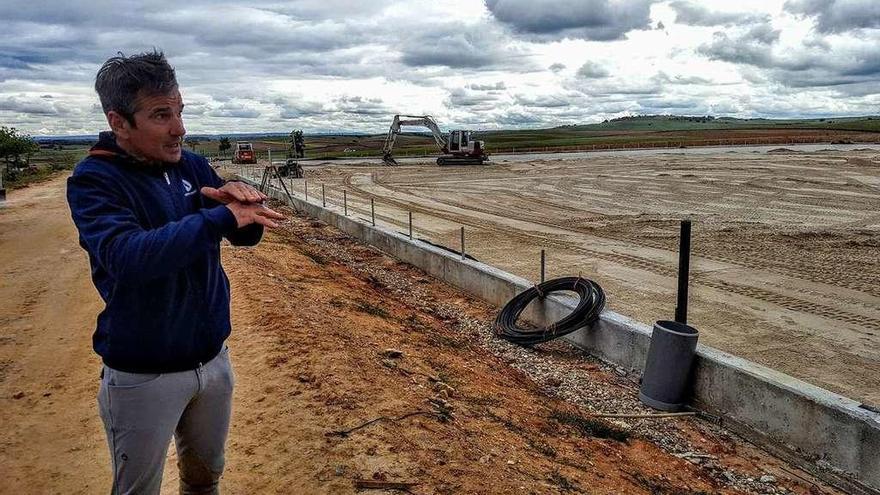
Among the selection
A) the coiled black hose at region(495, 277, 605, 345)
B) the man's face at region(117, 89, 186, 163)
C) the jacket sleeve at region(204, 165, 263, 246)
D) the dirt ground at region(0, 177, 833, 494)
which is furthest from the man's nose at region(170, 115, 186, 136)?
the coiled black hose at region(495, 277, 605, 345)

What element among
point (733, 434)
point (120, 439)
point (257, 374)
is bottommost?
point (733, 434)

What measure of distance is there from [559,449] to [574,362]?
266 centimetres

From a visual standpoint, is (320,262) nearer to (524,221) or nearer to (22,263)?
(22,263)

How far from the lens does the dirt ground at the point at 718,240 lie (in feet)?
25.5

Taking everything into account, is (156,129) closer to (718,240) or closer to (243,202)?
(243,202)

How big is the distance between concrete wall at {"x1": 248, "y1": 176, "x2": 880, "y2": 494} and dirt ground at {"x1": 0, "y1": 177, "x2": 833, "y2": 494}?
200 mm

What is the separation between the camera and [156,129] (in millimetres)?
2109

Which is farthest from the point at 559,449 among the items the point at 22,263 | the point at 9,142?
the point at 9,142

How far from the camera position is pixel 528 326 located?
8492mm

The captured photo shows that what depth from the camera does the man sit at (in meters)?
1.95

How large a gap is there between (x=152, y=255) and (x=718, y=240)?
45.0ft

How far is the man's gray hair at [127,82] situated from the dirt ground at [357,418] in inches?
96.0

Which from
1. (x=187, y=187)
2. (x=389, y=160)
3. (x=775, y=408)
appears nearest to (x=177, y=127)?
(x=187, y=187)

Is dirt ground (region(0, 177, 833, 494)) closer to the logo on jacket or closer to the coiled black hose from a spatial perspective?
the coiled black hose
